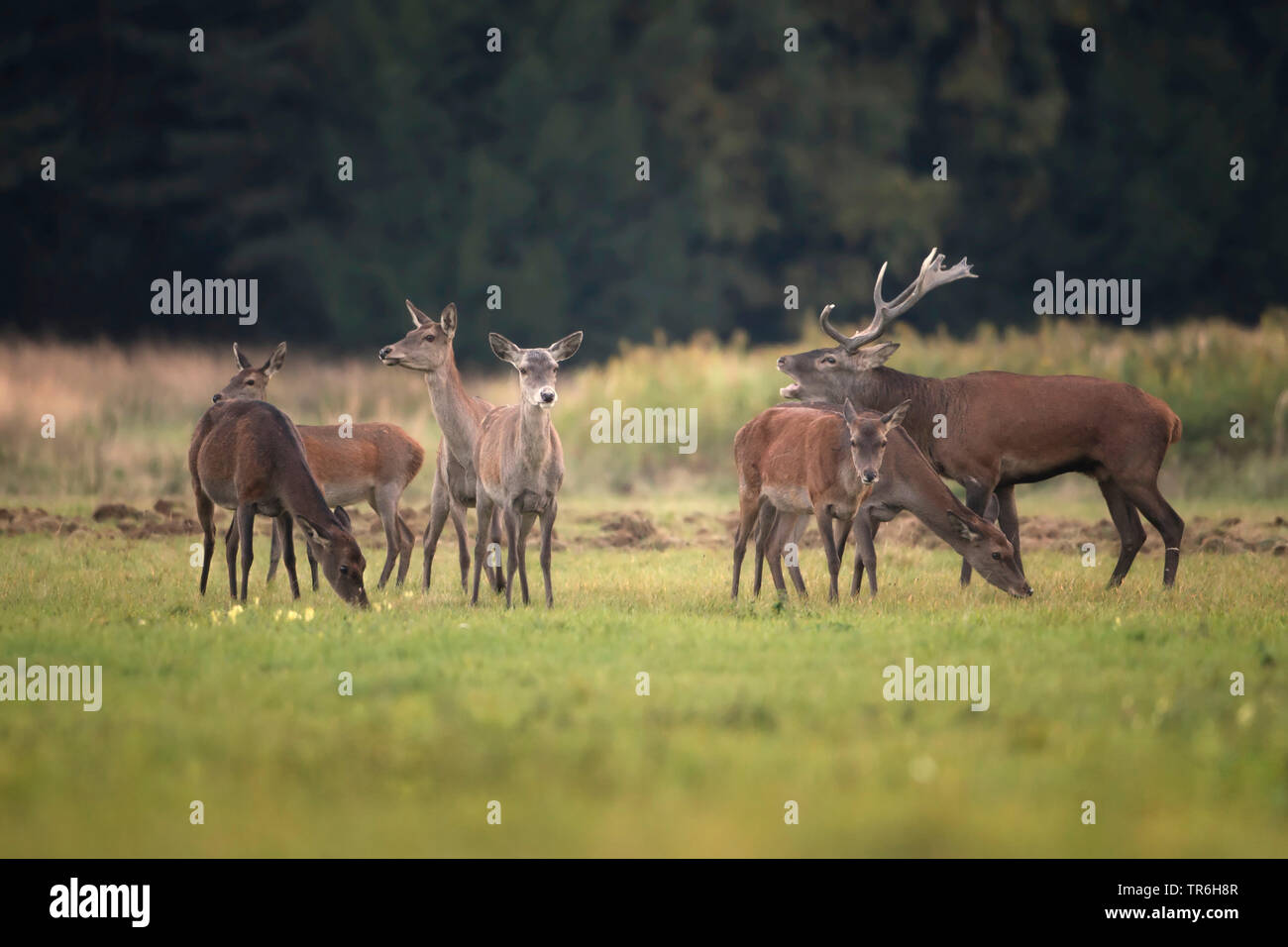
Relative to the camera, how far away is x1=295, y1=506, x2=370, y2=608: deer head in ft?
36.8

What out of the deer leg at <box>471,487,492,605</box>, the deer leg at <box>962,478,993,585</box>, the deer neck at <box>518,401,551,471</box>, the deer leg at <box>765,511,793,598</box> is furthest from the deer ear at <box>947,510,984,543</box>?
the deer leg at <box>471,487,492,605</box>

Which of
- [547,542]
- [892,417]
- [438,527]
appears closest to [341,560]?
[547,542]

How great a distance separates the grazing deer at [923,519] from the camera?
11664mm

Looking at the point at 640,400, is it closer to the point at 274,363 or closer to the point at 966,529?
the point at 274,363

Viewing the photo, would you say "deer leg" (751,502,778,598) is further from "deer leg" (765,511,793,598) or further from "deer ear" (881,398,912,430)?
"deer ear" (881,398,912,430)

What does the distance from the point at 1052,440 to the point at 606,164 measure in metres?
29.5

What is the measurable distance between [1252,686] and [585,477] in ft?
47.2

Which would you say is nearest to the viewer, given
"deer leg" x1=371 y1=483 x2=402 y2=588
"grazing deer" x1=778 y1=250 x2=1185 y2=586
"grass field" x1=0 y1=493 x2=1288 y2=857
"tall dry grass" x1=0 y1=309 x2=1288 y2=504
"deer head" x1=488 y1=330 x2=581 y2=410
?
"grass field" x1=0 y1=493 x2=1288 y2=857

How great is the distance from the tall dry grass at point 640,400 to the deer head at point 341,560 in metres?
8.59

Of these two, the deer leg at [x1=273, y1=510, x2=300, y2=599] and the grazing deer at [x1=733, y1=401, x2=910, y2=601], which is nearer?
the grazing deer at [x1=733, y1=401, x2=910, y2=601]

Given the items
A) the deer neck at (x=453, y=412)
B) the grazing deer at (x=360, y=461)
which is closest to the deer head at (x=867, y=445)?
the deer neck at (x=453, y=412)

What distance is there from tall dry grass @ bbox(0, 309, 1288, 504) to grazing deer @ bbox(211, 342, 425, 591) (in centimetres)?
580

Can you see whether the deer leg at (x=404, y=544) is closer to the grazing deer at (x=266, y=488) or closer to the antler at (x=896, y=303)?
the grazing deer at (x=266, y=488)
